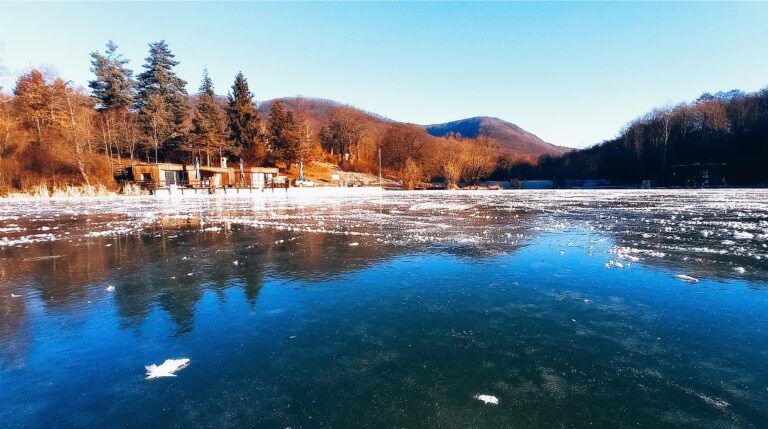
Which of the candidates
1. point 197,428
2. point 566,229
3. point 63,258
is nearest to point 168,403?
point 197,428

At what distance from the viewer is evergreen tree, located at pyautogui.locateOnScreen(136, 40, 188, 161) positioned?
42.4 meters

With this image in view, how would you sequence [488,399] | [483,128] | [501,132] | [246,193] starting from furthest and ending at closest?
[483,128]
[501,132]
[246,193]
[488,399]

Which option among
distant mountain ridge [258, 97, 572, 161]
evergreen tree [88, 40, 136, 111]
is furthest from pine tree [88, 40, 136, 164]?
distant mountain ridge [258, 97, 572, 161]

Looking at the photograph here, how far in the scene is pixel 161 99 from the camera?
43750 millimetres

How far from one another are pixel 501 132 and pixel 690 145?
12534 centimetres

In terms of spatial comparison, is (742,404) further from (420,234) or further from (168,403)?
(420,234)

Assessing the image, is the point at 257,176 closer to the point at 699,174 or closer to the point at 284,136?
the point at 284,136

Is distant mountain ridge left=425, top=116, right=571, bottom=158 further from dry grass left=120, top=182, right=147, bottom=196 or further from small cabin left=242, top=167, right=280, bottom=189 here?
dry grass left=120, top=182, right=147, bottom=196

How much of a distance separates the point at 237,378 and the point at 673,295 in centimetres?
442

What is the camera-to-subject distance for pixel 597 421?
1.91m

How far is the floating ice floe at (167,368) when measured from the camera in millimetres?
2436

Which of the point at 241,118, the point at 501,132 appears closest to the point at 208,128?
the point at 241,118

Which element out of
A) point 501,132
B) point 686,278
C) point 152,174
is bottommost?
point 686,278

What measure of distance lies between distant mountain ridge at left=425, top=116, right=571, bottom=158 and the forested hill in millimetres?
93907
